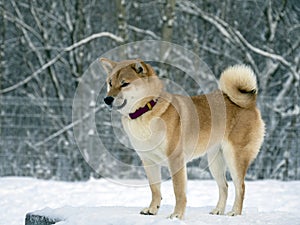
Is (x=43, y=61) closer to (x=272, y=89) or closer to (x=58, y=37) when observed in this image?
(x=58, y=37)

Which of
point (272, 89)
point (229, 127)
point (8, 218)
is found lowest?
point (8, 218)

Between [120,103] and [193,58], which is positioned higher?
[193,58]

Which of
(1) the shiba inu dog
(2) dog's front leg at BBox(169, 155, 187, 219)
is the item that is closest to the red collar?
(1) the shiba inu dog

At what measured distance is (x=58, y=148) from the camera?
970 cm

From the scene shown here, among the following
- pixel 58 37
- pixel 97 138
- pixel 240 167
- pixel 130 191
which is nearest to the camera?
pixel 240 167

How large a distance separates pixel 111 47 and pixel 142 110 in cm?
736

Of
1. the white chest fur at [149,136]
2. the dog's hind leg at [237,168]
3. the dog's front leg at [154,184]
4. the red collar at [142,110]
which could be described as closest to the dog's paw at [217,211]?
the dog's hind leg at [237,168]

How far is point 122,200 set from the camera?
6.13 metres

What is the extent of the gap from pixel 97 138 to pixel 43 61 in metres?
3.28

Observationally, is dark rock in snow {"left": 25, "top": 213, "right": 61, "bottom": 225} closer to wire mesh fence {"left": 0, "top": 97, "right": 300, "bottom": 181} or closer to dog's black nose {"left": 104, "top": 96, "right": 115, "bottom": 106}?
dog's black nose {"left": 104, "top": 96, "right": 115, "bottom": 106}

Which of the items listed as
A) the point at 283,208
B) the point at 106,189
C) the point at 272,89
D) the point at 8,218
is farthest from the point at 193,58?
the point at 8,218

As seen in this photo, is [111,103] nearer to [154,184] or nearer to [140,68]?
[140,68]

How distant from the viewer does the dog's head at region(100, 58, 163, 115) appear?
3566mm

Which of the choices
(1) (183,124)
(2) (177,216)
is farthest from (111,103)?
(2) (177,216)
